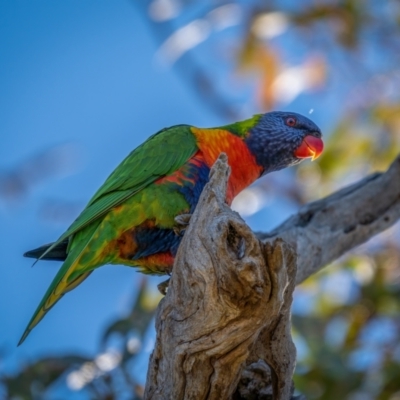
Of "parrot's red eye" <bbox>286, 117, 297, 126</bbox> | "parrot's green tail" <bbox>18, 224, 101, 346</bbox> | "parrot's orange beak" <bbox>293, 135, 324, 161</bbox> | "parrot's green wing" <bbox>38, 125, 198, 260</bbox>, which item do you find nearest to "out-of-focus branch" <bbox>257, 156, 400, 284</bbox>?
"parrot's orange beak" <bbox>293, 135, 324, 161</bbox>

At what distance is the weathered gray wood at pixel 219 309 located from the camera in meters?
1.93

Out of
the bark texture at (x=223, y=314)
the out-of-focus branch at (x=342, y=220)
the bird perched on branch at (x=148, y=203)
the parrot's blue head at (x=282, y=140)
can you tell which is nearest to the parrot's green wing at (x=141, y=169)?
the bird perched on branch at (x=148, y=203)

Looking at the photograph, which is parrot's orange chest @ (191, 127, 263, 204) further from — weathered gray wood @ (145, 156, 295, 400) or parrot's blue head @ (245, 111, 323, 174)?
weathered gray wood @ (145, 156, 295, 400)

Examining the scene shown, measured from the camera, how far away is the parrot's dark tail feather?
2846 mm

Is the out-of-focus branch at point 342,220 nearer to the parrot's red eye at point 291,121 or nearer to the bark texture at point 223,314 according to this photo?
the parrot's red eye at point 291,121

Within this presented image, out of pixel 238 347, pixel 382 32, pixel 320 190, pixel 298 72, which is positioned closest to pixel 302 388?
pixel 320 190

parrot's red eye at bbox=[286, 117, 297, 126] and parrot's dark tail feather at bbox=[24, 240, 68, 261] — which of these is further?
parrot's red eye at bbox=[286, 117, 297, 126]

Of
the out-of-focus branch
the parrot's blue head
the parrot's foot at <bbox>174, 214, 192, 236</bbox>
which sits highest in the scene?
the parrot's foot at <bbox>174, 214, 192, 236</bbox>

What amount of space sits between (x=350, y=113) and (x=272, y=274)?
151 inches

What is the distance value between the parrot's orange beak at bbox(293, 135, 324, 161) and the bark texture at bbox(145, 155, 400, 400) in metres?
1.18

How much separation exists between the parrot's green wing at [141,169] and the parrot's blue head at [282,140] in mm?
365

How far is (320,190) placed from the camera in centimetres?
516

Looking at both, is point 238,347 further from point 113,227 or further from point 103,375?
point 103,375

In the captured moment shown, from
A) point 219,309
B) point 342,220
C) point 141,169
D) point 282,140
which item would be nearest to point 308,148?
point 282,140
